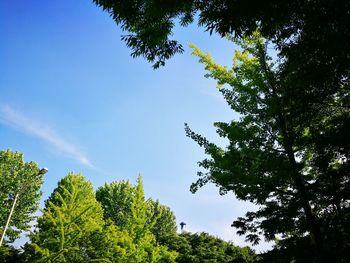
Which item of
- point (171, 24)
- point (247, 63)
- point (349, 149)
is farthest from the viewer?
point (247, 63)

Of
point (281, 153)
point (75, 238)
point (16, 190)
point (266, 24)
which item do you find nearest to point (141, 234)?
point (75, 238)

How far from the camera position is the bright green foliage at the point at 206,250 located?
21.2 meters

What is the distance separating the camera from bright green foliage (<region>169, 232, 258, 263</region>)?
2122cm

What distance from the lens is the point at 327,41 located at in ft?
20.1

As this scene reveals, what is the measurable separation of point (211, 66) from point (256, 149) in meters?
3.73

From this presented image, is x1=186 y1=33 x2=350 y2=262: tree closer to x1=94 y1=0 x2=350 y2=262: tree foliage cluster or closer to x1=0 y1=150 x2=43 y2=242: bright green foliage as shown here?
x1=94 y1=0 x2=350 y2=262: tree foliage cluster

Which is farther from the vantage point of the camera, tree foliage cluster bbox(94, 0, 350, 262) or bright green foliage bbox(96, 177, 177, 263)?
bright green foliage bbox(96, 177, 177, 263)

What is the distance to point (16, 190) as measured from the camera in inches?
1021

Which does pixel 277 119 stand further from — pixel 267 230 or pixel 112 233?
pixel 112 233

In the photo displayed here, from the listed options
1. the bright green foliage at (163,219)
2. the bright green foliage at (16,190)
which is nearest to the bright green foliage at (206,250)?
the bright green foliage at (163,219)

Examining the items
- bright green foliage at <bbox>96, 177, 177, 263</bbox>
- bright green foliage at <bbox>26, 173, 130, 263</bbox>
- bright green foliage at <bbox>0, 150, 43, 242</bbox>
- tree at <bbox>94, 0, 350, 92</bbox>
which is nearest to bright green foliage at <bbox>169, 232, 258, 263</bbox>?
bright green foliage at <bbox>96, 177, 177, 263</bbox>

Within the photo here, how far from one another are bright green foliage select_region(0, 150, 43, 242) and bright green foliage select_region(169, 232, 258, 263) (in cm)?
1311

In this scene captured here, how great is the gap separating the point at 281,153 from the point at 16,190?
23598 millimetres

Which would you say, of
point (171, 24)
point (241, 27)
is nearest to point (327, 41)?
point (241, 27)
